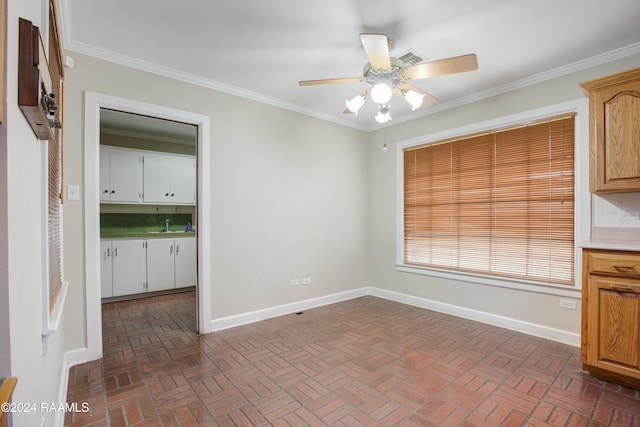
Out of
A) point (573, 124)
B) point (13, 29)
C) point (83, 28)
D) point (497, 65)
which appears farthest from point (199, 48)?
point (573, 124)

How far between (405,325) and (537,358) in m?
1.18

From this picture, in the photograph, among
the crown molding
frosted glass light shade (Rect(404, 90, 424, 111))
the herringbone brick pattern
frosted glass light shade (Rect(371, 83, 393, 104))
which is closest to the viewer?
the herringbone brick pattern

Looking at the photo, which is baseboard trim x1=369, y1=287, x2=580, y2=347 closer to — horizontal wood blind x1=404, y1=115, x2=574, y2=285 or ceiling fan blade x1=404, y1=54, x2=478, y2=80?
horizontal wood blind x1=404, y1=115, x2=574, y2=285

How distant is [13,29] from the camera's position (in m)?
0.78

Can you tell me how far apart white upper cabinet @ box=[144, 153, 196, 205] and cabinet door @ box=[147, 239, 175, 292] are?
2.49 feet

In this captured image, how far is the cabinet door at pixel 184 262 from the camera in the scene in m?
4.79

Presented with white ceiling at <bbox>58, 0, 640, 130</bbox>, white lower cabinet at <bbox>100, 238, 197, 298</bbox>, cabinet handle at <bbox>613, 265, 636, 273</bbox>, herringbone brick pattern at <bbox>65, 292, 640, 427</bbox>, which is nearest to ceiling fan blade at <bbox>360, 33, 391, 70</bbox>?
white ceiling at <bbox>58, 0, 640, 130</bbox>

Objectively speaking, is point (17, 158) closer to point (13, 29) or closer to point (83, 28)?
point (13, 29)

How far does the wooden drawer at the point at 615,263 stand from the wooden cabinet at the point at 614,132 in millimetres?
565

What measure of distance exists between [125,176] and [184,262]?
1.61 m

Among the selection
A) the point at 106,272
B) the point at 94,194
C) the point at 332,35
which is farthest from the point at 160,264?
the point at 332,35

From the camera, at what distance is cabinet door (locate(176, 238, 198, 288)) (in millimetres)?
4793

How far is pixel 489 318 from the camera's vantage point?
334 cm

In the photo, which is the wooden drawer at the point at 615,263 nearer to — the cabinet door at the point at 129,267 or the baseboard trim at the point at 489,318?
the baseboard trim at the point at 489,318
